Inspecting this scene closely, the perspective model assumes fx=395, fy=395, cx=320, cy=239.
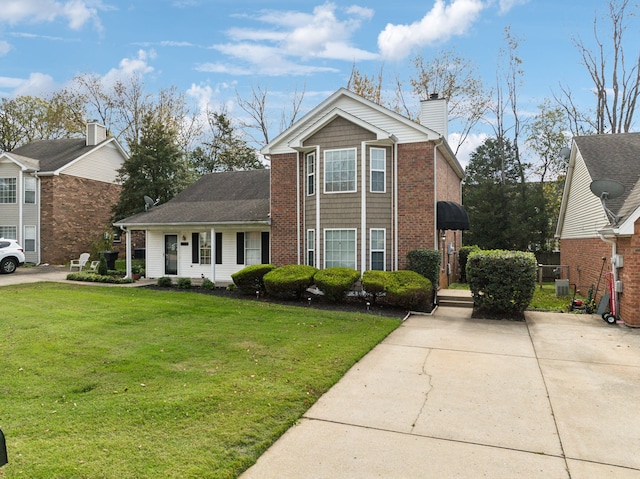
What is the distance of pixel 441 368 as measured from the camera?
6430 millimetres

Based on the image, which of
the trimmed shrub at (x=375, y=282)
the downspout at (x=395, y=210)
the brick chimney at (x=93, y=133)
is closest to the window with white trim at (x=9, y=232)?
the brick chimney at (x=93, y=133)

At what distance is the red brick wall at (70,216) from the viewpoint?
75.9ft

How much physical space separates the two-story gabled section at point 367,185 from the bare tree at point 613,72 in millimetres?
19502

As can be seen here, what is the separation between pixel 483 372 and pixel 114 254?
69.2ft

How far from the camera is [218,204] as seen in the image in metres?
18.0

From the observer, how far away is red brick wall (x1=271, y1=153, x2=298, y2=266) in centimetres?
1449

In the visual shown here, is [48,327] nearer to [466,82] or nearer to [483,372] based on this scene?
[483,372]

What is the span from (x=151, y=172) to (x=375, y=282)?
1684 cm

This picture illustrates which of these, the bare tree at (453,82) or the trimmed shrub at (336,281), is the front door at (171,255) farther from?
the bare tree at (453,82)

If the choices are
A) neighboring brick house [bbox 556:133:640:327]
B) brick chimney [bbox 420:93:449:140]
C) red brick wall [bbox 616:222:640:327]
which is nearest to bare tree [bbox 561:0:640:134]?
neighboring brick house [bbox 556:133:640:327]

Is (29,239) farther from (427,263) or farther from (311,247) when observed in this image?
(427,263)

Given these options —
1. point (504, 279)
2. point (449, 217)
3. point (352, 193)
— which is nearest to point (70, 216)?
point (352, 193)

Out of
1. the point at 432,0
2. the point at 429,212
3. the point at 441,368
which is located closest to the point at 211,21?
the point at 432,0

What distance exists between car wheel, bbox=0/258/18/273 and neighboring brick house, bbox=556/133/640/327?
2390 cm
